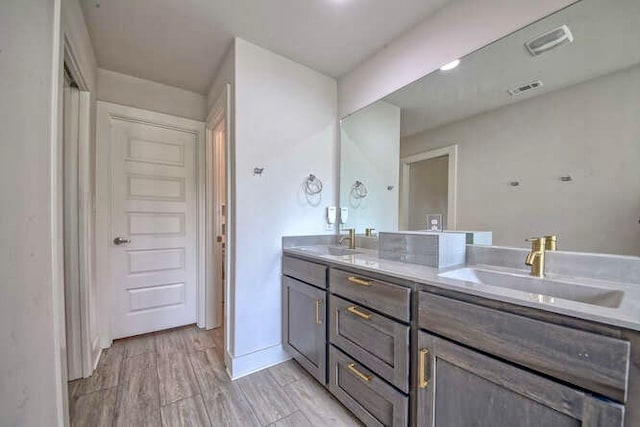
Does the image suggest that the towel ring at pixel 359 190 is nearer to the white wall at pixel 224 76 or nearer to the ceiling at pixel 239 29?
the ceiling at pixel 239 29

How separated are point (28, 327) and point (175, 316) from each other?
186 centimetres

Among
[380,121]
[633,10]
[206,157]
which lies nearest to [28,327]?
[206,157]

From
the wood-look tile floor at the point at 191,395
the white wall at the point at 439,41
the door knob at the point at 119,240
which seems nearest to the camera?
the white wall at the point at 439,41

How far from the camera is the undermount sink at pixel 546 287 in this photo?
0.92 meters

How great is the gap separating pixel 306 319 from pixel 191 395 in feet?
2.79

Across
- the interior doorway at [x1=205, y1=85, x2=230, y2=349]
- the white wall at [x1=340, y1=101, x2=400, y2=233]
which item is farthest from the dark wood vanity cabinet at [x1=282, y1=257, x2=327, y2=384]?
the interior doorway at [x1=205, y1=85, x2=230, y2=349]

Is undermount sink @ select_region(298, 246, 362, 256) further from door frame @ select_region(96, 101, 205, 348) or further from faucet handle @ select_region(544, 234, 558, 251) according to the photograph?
door frame @ select_region(96, 101, 205, 348)

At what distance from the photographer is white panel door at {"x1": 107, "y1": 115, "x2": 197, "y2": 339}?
7.69ft

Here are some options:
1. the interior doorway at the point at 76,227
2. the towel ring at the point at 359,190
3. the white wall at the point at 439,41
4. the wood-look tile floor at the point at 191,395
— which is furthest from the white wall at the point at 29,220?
the towel ring at the point at 359,190

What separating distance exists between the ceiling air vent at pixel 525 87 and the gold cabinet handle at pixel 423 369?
134 cm

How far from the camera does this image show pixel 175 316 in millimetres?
2590

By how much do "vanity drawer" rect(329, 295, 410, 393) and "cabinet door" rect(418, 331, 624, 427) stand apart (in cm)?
9

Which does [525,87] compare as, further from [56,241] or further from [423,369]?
[56,241]

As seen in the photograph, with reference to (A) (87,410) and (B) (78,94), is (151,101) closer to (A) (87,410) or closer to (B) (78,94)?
(B) (78,94)
